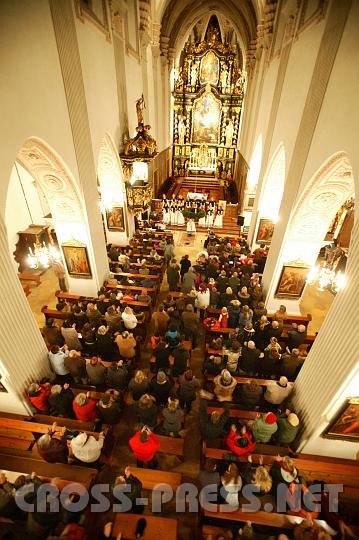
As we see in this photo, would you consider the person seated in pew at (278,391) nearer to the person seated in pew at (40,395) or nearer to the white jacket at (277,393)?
the white jacket at (277,393)

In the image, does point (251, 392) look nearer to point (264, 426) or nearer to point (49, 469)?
point (264, 426)

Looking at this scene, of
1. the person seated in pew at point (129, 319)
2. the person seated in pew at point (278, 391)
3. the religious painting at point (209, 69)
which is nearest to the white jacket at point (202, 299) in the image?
the person seated in pew at point (129, 319)

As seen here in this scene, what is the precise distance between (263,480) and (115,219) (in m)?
9.57

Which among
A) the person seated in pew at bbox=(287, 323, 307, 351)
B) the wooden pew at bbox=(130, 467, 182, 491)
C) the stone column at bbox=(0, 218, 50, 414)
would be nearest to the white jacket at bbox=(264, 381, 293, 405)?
the person seated in pew at bbox=(287, 323, 307, 351)

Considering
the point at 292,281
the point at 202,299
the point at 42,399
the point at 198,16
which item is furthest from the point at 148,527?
the point at 198,16

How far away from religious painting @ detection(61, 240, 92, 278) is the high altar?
54.4ft

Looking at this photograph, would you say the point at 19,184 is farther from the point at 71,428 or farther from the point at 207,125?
the point at 207,125

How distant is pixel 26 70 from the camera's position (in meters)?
4.73

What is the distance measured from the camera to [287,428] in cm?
429

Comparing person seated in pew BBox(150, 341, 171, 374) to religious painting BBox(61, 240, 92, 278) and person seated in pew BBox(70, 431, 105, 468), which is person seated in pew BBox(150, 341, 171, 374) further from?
religious painting BBox(61, 240, 92, 278)

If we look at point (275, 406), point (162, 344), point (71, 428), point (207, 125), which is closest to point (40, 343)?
point (71, 428)

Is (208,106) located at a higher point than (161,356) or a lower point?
higher

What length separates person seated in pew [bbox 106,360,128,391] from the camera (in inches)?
188

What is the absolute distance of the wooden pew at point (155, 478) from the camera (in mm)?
3922
